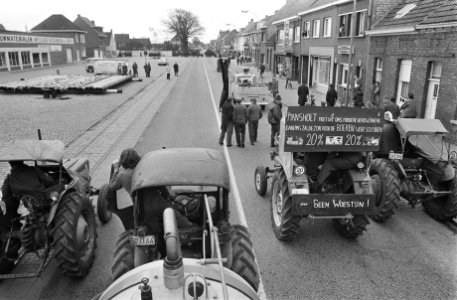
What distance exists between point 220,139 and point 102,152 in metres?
3.93

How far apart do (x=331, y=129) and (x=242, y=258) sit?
309cm

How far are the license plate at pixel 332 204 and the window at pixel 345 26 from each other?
19.0 metres

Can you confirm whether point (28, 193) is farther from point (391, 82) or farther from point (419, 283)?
point (391, 82)

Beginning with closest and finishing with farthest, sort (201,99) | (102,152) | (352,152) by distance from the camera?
1. (352,152)
2. (102,152)
3. (201,99)

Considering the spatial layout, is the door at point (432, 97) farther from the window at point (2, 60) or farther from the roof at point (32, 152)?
the window at point (2, 60)

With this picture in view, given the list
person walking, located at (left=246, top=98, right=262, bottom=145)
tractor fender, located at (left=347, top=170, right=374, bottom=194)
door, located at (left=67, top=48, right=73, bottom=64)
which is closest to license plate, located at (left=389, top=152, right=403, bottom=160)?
tractor fender, located at (left=347, top=170, right=374, bottom=194)

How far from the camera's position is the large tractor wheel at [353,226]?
20.5 feet

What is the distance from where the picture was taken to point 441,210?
7273mm

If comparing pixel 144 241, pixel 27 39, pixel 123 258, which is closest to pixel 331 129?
pixel 144 241

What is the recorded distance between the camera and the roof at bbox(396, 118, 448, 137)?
727 centimetres

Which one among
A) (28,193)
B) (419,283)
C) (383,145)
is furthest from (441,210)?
(28,193)

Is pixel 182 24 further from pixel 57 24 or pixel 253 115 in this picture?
pixel 253 115

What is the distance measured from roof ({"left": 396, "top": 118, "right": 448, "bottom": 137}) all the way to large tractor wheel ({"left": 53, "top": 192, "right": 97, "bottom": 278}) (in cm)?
597

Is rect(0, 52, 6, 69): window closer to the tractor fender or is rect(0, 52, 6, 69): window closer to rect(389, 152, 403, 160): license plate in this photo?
rect(389, 152, 403, 160): license plate
